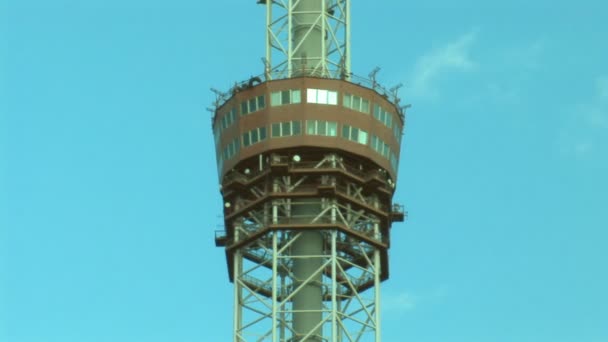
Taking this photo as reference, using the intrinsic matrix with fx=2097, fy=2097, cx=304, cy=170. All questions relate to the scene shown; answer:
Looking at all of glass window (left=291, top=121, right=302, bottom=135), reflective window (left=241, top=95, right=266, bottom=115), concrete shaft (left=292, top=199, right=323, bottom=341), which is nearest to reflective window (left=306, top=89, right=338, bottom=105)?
glass window (left=291, top=121, right=302, bottom=135)

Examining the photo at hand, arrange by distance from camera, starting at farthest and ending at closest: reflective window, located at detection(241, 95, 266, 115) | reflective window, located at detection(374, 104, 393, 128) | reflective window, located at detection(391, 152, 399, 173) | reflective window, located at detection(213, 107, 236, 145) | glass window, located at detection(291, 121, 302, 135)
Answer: reflective window, located at detection(391, 152, 399, 173), reflective window, located at detection(213, 107, 236, 145), reflective window, located at detection(374, 104, 393, 128), reflective window, located at detection(241, 95, 266, 115), glass window, located at detection(291, 121, 302, 135)

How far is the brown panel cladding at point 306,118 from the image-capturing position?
191750 millimetres

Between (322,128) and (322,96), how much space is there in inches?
127

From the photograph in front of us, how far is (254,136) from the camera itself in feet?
634

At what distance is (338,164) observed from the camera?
192 metres

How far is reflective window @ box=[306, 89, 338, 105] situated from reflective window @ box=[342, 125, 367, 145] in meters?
2.72

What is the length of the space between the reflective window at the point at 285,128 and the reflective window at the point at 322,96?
2752mm

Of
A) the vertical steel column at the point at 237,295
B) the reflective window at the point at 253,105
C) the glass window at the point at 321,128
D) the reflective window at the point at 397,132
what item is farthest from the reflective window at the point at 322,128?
the vertical steel column at the point at 237,295

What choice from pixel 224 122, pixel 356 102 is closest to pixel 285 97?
pixel 356 102

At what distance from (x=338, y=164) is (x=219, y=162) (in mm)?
12453

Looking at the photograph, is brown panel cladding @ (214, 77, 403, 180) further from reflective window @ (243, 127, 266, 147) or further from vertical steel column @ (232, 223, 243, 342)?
vertical steel column @ (232, 223, 243, 342)

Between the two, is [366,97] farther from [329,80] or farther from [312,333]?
[312,333]

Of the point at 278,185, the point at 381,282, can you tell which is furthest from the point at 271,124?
the point at 381,282

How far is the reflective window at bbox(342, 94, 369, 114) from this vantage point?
19388 cm
